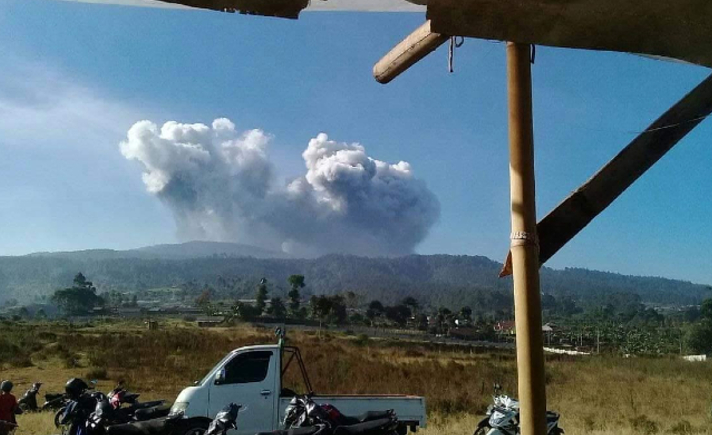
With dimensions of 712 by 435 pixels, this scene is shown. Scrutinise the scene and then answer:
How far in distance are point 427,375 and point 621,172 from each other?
21.4 meters

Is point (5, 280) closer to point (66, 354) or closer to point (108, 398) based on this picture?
point (66, 354)

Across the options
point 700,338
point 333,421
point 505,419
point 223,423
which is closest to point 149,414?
point 223,423

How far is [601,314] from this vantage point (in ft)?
185

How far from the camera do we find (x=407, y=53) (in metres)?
2.76

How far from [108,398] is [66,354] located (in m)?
19.7

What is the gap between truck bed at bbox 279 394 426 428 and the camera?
8312mm

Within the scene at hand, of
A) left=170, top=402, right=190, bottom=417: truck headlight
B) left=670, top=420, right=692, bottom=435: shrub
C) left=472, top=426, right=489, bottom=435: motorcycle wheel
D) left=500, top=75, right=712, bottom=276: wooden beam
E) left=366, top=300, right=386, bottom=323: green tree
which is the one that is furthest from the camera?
left=366, top=300, right=386, bottom=323: green tree

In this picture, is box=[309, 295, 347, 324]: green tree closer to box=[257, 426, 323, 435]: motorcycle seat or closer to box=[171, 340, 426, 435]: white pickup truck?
box=[171, 340, 426, 435]: white pickup truck

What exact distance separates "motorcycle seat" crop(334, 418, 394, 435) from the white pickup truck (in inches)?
34.6

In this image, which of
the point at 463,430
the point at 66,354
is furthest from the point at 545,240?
the point at 66,354

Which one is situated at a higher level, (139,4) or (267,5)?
(139,4)

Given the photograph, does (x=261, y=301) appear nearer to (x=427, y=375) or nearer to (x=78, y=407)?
(x=427, y=375)

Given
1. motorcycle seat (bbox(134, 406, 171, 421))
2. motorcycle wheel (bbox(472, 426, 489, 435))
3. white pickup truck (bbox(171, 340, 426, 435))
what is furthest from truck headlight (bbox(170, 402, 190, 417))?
motorcycle wheel (bbox(472, 426, 489, 435))

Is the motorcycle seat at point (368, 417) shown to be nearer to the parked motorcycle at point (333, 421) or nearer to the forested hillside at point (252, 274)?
the parked motorcycle at point (333, 421)
